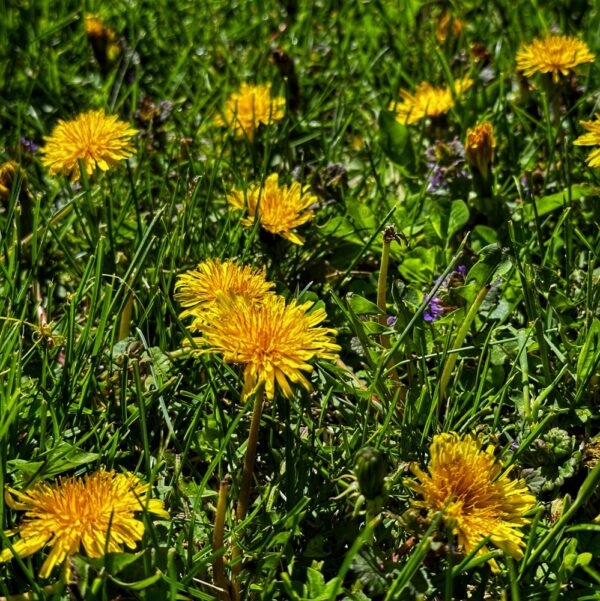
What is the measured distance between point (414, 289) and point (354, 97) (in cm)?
105

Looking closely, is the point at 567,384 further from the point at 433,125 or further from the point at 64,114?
the point at 64,114

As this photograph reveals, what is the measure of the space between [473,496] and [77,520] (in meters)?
0.64

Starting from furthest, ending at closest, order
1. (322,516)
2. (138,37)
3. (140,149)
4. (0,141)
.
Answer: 1. (138,37)
2. (0,141)
3. (140,149)
4. (322,516)

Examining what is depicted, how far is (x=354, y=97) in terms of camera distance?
8.95ft

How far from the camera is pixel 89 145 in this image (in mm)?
1910

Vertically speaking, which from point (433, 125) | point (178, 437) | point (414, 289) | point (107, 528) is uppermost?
point (433, 125)

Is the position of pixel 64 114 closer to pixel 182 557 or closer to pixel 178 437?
pixel 178 437

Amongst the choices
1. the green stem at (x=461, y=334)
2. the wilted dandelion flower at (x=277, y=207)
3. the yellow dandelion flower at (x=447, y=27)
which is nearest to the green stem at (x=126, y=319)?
the wilted dandelion flower at (x=277, y=207)

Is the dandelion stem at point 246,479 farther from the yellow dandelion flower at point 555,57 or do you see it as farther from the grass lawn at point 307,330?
the yellow dandelion flower at point 555,57

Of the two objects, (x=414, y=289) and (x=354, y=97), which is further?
(x=354, y=97)

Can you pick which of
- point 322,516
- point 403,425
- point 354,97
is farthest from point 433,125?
point 322,516

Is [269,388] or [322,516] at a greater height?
[269,388]

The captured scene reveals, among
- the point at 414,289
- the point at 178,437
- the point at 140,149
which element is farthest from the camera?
the point at 140,149

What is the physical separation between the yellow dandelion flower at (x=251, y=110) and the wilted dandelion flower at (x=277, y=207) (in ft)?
1.53
